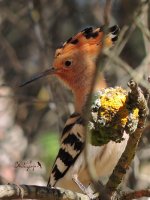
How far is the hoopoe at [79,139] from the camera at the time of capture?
3248 mm

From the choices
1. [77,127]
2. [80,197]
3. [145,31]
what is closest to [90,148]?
[77,127]

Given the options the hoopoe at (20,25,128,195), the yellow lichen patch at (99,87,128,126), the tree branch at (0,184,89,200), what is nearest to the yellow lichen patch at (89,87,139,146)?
the yellow lichen patch at (99,87,128,126)

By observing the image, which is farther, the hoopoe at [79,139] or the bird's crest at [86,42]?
the bird's crest at [86,42]

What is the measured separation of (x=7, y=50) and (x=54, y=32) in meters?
0.63

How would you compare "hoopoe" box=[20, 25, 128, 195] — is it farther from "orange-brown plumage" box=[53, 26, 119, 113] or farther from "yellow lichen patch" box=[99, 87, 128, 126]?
"yellow lichen patch" box=[99, 87, 128, 126]

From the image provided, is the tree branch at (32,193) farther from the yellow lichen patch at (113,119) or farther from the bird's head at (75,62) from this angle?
the bird's head at (75,62)

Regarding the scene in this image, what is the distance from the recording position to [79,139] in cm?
333

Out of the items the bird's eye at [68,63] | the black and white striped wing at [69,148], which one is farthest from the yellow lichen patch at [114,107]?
the bird's eye at [68,63]

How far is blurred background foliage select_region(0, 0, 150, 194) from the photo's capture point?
427 centimetres

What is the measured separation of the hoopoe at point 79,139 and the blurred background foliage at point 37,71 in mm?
404

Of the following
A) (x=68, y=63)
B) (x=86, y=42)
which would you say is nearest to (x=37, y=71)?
(x=68, y=63)

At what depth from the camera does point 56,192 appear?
2.18m

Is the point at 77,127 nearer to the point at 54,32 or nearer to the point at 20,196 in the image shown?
the point at 20,196

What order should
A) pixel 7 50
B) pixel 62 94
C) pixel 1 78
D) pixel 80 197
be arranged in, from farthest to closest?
pixel 1 78 → pixel 7 50 → pixel 62 94 → pixel 80 197
